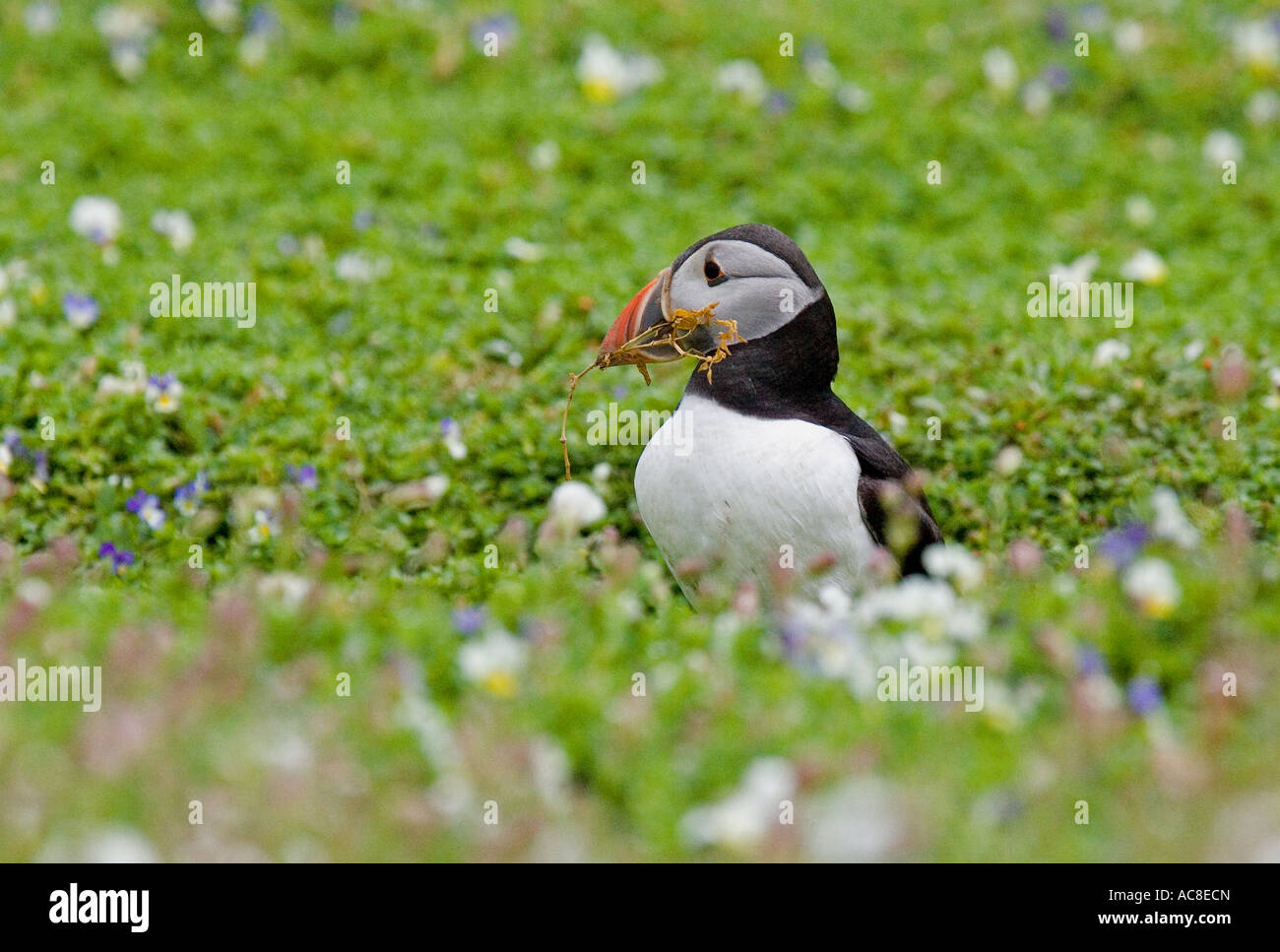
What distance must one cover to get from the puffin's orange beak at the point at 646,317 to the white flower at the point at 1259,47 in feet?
20.4

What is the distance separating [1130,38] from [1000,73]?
3.45 feet

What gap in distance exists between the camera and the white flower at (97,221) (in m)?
7.13

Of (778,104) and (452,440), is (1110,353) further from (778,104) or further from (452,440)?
(778,104)

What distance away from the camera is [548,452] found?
561 centimetres

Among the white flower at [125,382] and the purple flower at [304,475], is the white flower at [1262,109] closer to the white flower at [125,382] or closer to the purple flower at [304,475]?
the purple flower at [304,475]

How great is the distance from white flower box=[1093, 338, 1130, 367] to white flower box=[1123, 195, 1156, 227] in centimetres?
218

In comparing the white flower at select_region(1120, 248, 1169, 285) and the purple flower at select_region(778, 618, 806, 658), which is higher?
the white flower at select_region(1120, 248, 1169, 285)

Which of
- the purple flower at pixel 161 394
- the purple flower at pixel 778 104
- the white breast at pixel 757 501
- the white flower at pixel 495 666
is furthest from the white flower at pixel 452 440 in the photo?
the purple flower at pixel 778 104

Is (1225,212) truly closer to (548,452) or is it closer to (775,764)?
(548,452)

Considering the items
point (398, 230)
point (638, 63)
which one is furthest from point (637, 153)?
point (398, 230)

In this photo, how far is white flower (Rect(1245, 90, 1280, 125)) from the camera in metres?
9.14

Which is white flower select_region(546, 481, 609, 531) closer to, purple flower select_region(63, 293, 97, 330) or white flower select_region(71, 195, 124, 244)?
→ purple flower select_region(63, 293, 97, 330)

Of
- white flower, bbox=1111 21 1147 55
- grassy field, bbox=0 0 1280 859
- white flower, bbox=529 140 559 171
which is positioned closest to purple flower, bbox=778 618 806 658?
grassy field, bbox=0 0 1280 859

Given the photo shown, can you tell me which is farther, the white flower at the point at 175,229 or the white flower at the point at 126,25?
the white flower at the point at 126,25
